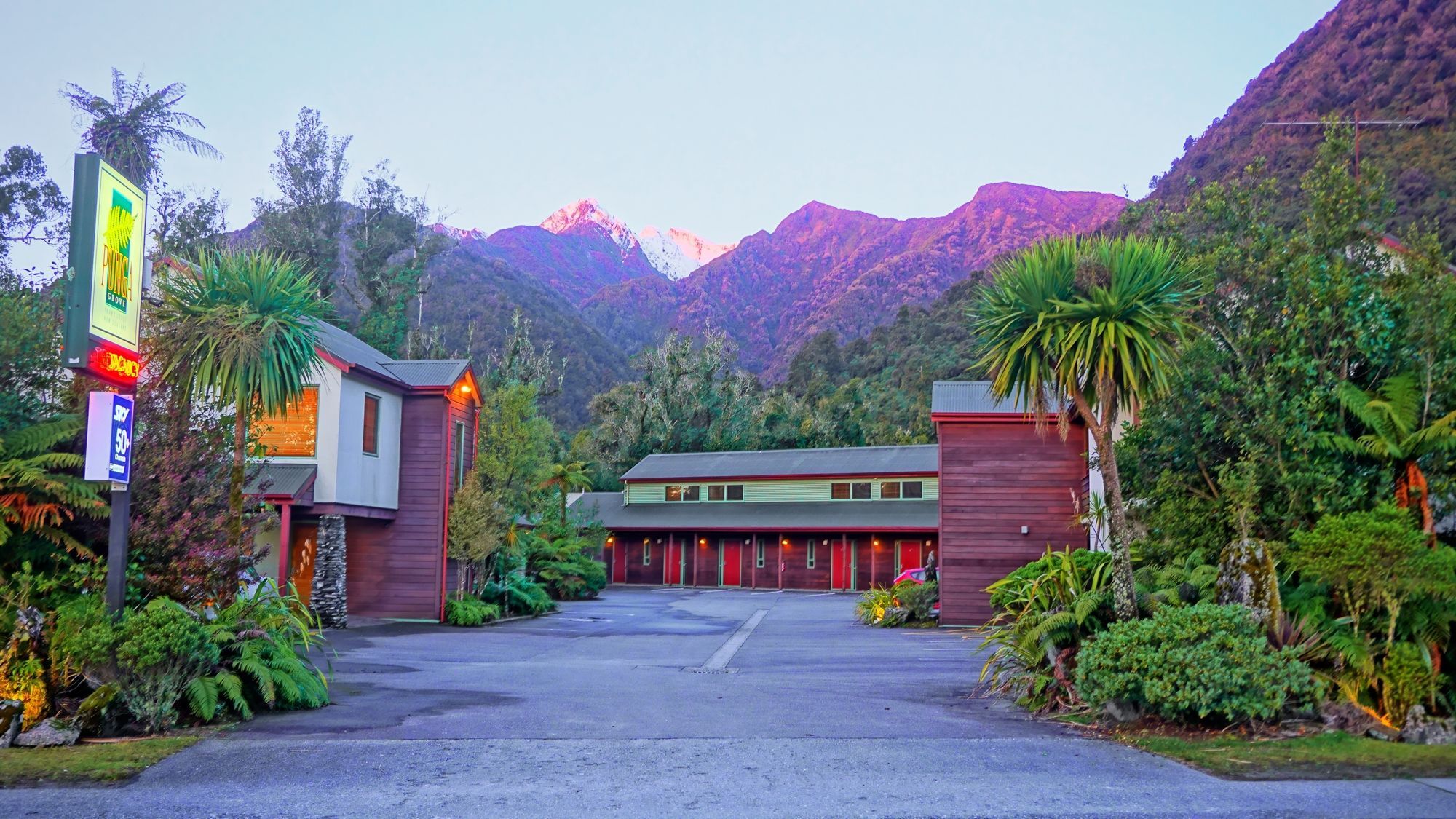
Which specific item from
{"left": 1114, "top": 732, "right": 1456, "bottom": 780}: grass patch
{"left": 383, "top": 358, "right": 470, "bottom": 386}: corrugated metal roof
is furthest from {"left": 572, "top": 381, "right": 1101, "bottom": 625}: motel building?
{"left": 1114, "top": 732, "right": 1456, "bottom": 780}: grass patch

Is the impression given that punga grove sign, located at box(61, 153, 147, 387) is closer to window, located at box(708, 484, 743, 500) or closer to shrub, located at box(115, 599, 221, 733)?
shrub, located at box(115, 599, 221, 733)

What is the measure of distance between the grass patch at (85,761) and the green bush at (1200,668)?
7.83m

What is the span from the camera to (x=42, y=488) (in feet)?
32.4

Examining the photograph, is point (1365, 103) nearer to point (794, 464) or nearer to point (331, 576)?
point (794, 464)

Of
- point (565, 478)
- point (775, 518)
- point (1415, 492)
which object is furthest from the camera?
point (775, 518)

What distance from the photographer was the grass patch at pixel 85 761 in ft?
24.7

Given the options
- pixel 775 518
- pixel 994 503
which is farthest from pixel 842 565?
pixel 994 503

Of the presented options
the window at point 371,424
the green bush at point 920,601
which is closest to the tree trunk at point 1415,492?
the green bush at point 920,601

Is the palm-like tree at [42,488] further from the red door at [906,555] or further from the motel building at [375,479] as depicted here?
the red door at [906,555]

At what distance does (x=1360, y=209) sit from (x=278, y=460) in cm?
1942

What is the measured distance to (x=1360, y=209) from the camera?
12.8m

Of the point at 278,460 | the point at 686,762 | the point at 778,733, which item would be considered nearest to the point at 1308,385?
the point at 778,733

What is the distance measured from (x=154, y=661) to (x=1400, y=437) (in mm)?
11938

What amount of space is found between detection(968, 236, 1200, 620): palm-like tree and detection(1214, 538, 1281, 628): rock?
0.97m
